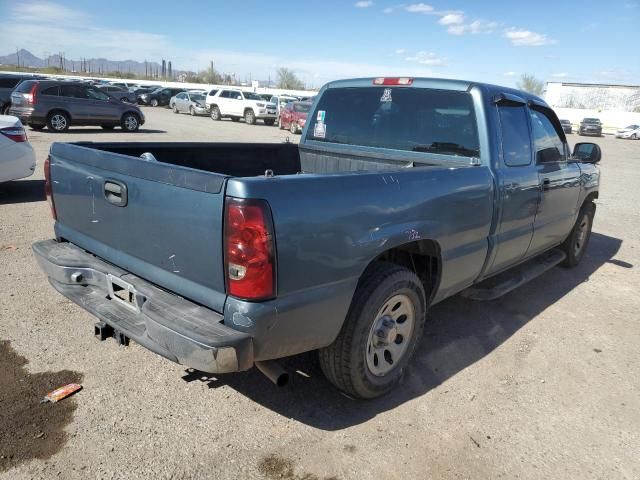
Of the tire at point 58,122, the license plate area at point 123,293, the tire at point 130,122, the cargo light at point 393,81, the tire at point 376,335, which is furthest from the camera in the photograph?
the tire at point 130,122

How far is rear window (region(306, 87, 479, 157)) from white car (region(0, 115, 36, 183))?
5.10 meters

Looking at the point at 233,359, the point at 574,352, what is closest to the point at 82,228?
the point at 233,359

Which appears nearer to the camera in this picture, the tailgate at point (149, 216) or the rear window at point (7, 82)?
the tailgate at point (149, 216)

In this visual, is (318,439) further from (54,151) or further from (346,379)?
(54,151)

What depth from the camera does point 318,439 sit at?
2717mm

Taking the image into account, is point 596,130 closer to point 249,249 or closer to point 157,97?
point 157,97

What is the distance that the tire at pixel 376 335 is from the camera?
2762mm

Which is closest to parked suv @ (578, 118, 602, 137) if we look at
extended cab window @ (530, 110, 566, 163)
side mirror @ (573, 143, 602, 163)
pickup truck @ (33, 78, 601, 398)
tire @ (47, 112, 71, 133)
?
tire @ (47, 112, 71, 133)

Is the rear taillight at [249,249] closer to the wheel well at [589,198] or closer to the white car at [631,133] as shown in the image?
the wheel well at [589,198]

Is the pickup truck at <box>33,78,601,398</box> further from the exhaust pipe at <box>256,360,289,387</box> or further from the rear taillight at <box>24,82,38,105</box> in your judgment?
the rear taillight at <box>24,82,38,105</box>

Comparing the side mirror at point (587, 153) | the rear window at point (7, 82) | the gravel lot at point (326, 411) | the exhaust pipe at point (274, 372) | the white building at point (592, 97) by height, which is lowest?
the gravel lot at point (326, 411)

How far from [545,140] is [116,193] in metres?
3.73

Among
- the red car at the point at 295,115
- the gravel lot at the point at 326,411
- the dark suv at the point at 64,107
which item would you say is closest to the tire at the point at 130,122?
the dark suv at the point at 64,107

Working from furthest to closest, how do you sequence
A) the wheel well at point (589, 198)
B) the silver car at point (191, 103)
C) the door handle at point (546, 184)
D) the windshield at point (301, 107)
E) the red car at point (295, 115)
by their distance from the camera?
the silver car at point (191, 103), the windshield at point (301, 107), the red car at point (295, 115), the wheel well at point (589, 198), the door handle at point (546, 184)
